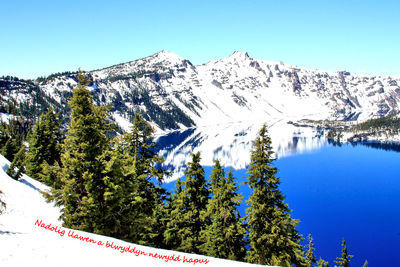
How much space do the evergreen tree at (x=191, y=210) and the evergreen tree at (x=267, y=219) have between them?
18.9ft

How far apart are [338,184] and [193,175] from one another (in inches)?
4305

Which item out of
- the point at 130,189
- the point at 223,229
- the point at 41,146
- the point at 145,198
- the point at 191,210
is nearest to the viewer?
the point at 130,189

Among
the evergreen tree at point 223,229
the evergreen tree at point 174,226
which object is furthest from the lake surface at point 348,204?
the evergreen tree at point 223,229

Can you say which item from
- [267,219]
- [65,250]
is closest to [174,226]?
[267,219]

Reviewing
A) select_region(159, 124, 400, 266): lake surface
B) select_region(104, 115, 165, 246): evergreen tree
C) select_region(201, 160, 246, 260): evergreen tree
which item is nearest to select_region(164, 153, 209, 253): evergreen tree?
select_region(201, 160, 246, 260): evergreen tree

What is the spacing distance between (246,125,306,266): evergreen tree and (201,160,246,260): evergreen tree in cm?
309

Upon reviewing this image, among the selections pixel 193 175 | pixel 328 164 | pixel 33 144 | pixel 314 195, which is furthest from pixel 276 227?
pixel 328 164

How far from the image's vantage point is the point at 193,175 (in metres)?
27.2

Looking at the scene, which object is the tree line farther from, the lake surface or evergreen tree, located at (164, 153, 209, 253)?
the lake surface

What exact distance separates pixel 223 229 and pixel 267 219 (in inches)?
205

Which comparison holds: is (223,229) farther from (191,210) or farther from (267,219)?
(267,219)

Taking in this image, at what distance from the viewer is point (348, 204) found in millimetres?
91562

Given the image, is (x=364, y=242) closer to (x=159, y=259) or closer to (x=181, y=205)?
(x=181, y=205)

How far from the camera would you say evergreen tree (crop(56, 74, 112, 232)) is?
63.0 feet
